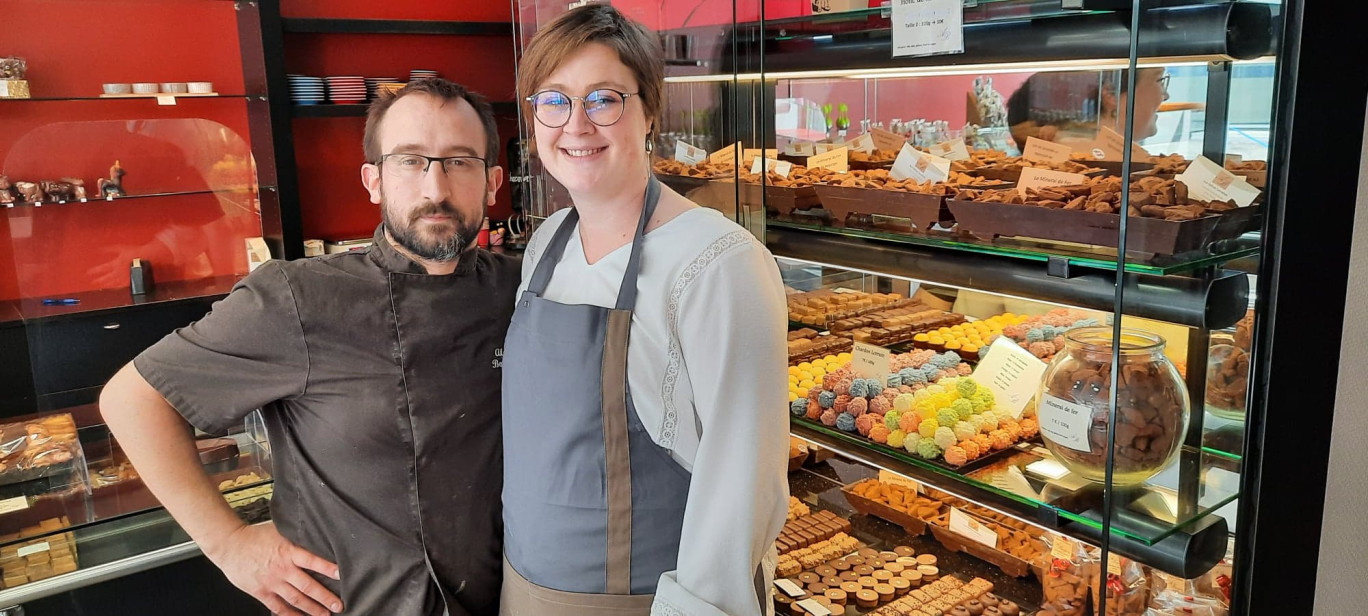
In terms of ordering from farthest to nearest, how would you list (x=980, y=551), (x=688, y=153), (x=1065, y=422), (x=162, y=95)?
(x=162, y=95), (x=688, y=153), (x=980, y=551), (x=1065, y=422)

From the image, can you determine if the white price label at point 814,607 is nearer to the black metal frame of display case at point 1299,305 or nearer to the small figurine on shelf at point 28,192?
the black metal frame of display case at point 1299,305

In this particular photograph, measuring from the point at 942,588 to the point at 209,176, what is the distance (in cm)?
394

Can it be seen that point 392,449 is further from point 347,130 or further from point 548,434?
point 347,130

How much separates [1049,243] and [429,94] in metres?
1.21

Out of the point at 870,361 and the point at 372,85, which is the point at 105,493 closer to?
the point at 870,361

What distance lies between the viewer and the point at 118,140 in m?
4.33

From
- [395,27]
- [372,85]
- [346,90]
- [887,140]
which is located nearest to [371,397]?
[887,140]

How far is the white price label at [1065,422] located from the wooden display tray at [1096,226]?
0.27 m

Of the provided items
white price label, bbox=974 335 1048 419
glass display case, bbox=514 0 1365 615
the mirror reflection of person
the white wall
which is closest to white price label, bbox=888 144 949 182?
glass display case, bbox=514 0 1365 615

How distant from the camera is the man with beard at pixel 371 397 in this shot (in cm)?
180

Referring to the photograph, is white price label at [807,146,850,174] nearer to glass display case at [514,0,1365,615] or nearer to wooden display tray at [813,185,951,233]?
glass display case at [514,0,1365,615]

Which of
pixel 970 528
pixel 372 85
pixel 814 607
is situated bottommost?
pixel 814 607

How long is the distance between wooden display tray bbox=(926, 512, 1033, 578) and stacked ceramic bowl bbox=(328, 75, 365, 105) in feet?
12.4

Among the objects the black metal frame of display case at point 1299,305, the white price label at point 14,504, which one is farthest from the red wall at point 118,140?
the black metal frame of display case at point 1299,305
